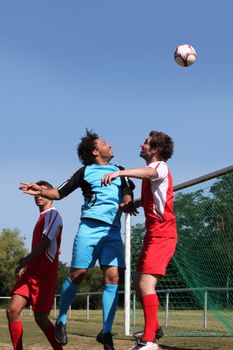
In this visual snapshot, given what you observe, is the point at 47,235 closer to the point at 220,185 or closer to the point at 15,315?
the point at 15,315

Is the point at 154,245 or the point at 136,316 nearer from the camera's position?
the point at 154,245

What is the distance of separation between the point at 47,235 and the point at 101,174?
3.19ft

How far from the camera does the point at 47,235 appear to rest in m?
7.16

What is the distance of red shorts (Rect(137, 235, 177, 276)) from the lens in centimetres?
608

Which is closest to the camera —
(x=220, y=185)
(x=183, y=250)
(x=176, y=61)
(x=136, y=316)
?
(x=176, y=61)

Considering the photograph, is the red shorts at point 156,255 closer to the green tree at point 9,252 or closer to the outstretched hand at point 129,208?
the outstretched hand at point 129,208

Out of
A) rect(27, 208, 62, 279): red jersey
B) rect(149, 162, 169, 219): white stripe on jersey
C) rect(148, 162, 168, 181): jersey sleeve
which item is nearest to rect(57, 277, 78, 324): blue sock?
rect(27, 208, 62, 279): red jersey

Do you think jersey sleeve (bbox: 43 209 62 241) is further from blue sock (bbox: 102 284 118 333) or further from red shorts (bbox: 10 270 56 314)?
blue sock (bbox: 102 284 118 333)

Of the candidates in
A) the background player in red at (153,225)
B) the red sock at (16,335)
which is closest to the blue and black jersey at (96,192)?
the background player in red at (153,225)

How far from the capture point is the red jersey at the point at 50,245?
7156 mm

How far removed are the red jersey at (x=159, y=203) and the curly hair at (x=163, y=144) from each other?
17 centimetres

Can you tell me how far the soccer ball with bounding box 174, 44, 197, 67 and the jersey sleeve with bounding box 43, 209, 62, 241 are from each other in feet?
9.27

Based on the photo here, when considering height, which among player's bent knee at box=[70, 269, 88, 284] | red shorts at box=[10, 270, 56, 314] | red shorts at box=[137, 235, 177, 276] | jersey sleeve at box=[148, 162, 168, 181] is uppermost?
jersey sleeve at box=[148, 162, 168, 181]

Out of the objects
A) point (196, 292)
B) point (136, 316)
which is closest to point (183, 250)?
point (196, 292)
